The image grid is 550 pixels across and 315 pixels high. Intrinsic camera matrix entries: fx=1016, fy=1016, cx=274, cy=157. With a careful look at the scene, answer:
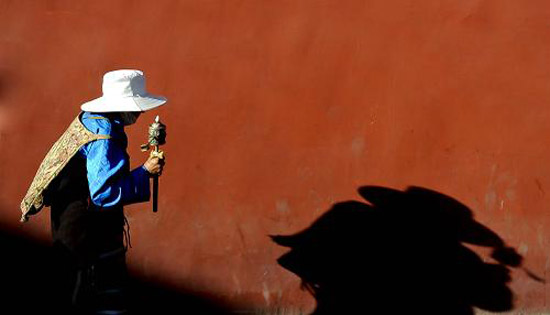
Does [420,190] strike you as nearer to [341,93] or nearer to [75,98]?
[341,93]

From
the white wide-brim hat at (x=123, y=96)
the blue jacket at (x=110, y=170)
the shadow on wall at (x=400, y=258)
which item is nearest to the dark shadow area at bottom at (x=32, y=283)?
the shadow on wall at (x=400, y=258)

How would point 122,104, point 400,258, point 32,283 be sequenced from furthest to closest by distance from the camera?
point 400,258
point 32,283
point 122,104

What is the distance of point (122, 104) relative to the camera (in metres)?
4.97

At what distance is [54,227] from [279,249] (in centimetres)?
149

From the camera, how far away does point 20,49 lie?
5.77 metres

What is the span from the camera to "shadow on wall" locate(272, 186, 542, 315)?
20.0 ft

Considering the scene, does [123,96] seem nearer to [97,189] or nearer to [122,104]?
[122,104]

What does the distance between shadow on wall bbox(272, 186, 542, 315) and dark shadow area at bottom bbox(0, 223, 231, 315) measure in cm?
87

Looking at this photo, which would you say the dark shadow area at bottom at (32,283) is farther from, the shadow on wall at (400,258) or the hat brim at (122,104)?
the hat brim at (122,104)

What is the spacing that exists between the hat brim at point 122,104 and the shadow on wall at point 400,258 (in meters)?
1.42

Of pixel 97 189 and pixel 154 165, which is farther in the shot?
pixel 154 165

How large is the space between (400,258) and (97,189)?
2.11m

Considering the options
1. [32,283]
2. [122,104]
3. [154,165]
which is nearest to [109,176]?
[154,165]

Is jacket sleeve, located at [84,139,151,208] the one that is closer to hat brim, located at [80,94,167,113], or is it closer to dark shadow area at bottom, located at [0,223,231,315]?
hat brim, located at [80,94,167,113]
